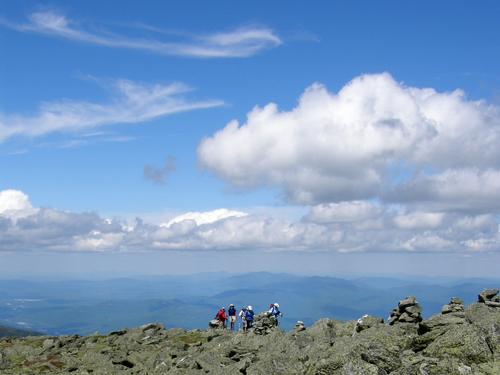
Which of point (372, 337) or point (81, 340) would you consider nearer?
point (372, 337)

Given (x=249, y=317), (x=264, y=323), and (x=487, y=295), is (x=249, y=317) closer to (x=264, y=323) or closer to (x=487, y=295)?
(x=264, y=323)

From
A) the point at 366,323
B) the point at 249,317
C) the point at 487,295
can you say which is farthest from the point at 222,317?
the point at 487,295

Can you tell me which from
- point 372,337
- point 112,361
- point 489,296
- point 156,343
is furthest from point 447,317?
point 156,343

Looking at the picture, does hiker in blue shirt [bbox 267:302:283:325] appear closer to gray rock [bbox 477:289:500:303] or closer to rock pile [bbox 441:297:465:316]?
rock pile [bbox 441:297:465:316]

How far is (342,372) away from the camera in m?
19.9

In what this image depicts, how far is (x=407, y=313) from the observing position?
39375 millimetres

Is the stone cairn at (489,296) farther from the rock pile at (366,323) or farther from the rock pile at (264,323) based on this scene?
the rock pile at (264,323)

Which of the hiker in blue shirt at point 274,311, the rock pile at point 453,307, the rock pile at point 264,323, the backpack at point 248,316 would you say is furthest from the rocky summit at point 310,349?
the backpack at point 248,316

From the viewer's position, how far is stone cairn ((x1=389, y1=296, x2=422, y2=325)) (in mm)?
39031

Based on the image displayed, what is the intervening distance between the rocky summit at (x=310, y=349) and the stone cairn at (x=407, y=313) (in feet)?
0.26

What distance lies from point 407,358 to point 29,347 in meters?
45.6

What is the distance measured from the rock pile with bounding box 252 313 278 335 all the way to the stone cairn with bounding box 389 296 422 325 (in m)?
15.5

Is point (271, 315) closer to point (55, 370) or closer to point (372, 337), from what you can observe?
point (55, 370)

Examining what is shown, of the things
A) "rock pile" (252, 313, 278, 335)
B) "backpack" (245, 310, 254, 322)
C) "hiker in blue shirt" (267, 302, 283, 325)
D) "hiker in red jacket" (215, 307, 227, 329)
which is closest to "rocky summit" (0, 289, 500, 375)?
"rock pile" (252, 313, 278, 335)
